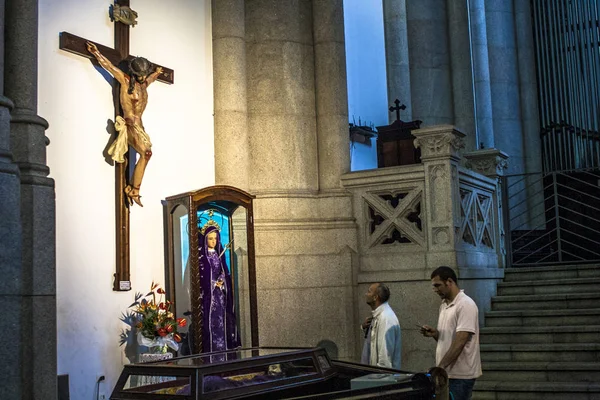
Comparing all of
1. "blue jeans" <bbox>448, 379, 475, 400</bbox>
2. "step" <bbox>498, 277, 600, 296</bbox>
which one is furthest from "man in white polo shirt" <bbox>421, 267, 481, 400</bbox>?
"step" <bbox>498, 277, 600, 296</bbox>

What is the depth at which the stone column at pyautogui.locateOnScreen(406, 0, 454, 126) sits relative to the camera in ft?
45.9

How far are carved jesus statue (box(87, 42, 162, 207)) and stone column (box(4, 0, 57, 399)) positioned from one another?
143cm

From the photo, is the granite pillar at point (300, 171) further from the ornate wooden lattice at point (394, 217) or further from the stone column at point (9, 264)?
the stone column at point (9, 264)

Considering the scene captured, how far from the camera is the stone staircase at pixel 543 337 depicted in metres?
8.46

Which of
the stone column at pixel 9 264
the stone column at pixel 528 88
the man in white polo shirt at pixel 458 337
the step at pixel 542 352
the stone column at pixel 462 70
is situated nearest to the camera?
the stone column at pixel 9 264

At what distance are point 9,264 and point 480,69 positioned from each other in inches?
428

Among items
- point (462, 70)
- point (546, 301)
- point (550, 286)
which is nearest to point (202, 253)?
point (546, 301)

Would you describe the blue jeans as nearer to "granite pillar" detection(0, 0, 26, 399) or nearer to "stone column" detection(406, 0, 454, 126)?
"granite pillar" detection(0, 0, 26, 399)

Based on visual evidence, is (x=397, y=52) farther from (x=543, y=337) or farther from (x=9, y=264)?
(x=9, y=264)

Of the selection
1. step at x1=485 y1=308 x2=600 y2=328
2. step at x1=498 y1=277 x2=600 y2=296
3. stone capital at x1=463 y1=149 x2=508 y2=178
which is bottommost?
step at x1=485 y1=308 x2=600 y2=328

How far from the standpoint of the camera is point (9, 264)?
19.5 feet

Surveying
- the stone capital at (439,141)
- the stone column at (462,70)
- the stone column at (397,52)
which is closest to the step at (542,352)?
the stone capital at (439,141)

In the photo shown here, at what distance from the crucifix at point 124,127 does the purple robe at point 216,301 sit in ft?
2.28

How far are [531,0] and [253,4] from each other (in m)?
8.65
